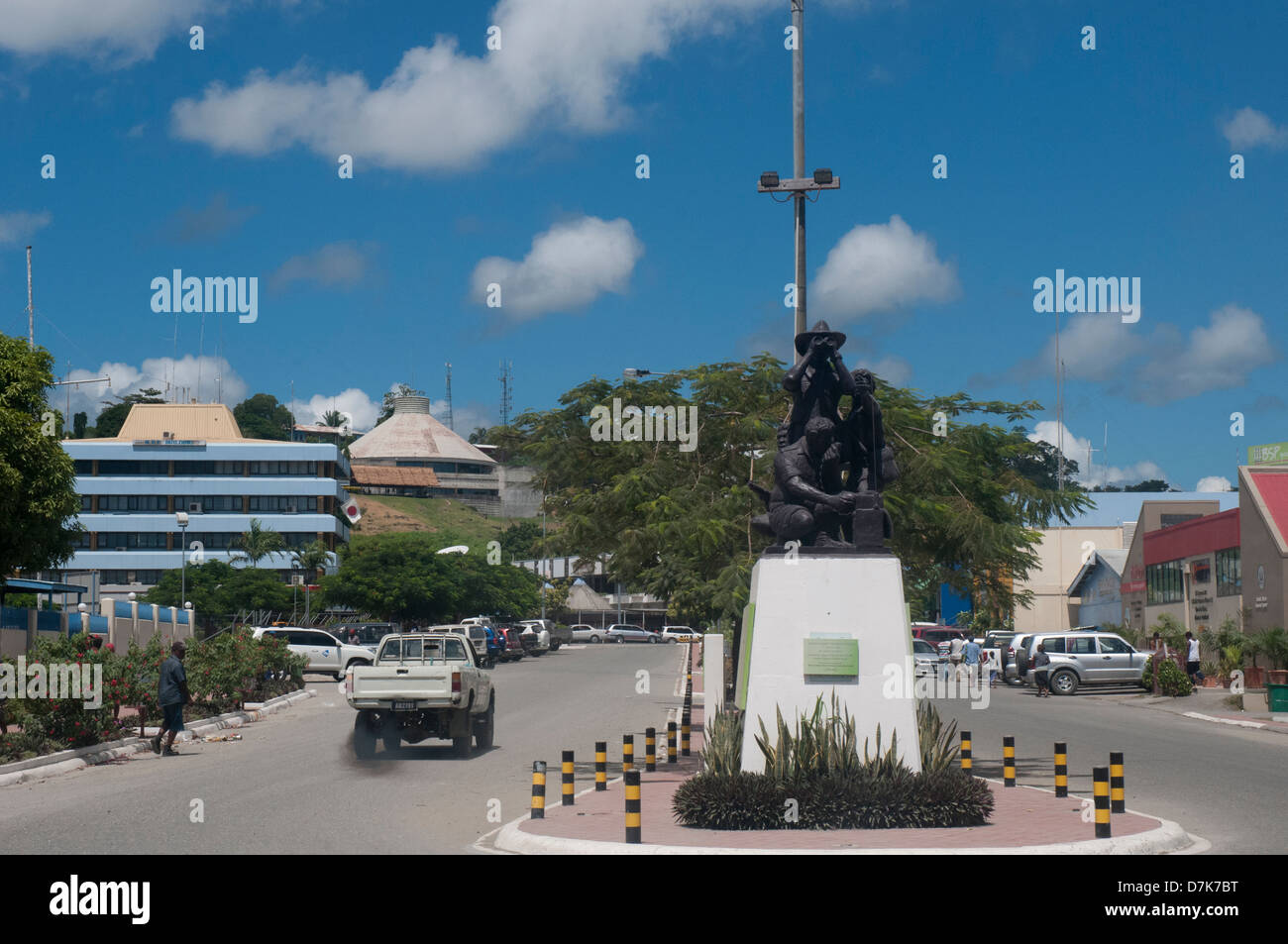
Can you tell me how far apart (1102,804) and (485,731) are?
43.1ft

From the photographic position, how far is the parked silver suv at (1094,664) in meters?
39.0

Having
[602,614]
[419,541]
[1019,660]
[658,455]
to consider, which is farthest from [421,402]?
[658,455]

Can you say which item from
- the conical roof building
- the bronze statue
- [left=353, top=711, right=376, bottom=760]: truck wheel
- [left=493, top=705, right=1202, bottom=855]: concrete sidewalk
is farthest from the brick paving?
the conical roof building

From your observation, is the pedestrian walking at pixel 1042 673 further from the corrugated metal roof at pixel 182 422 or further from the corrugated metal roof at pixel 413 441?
the corrugated metal roof at pixel 413 441

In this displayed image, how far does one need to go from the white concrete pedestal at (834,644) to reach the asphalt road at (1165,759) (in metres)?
2.97

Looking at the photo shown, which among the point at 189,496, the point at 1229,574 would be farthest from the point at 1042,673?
the point at 189,496

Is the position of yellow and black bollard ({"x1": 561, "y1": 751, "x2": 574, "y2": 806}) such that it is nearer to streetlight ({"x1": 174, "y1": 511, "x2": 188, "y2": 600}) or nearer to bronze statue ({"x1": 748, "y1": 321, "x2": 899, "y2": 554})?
bronze statue ({"x1": 748, "y1": 321, "x2": 899, "y2": 554})

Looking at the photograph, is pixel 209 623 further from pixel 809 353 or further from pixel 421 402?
pixel 421 402

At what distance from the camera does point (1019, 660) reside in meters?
42.1

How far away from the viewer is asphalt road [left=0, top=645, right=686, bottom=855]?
471 inches

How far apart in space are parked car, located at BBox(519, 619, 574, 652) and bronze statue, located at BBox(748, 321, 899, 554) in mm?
52763

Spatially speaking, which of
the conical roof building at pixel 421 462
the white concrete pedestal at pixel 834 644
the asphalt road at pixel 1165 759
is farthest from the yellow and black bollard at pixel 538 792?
the conical roof building at pixel 421 462

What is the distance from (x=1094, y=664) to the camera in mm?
39094
